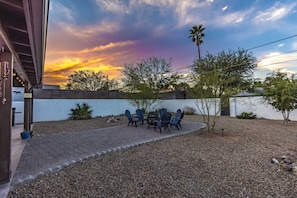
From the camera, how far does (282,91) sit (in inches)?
336

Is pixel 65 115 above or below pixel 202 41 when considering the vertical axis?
below

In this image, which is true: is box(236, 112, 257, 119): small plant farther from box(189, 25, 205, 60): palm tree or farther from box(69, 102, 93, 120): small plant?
box(69, 102, 93, 120): small plant

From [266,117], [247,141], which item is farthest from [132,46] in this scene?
[266,117]

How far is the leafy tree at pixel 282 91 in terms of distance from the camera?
8.37 metres

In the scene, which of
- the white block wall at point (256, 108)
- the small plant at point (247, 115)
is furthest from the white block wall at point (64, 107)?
the small plant at point (247, 115)

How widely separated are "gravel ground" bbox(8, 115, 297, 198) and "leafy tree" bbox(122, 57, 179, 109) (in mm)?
7955

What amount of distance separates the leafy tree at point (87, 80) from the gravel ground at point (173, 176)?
17421mm

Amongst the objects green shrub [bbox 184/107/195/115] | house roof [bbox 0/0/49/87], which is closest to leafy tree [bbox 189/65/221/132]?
house roof [bbox 0/0/49/87]

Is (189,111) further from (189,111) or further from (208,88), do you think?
(208,88)

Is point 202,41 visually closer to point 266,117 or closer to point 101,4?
point 266,117

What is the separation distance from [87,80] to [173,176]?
20255 mm

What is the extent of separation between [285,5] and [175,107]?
39.4 feet

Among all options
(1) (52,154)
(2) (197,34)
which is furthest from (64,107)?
(2) (197,34)

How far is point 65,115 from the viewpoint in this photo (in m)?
12.3
